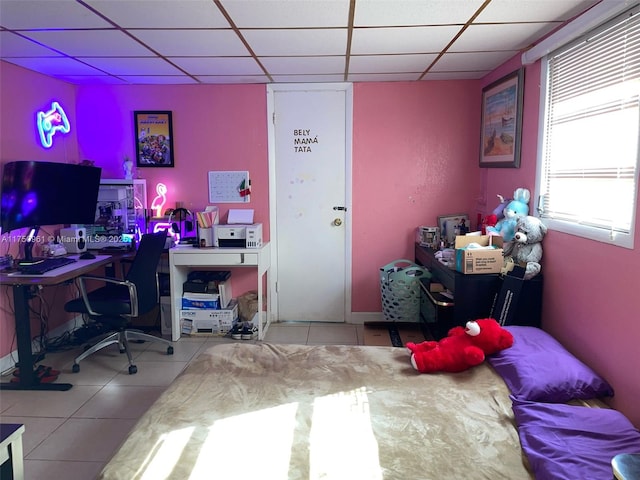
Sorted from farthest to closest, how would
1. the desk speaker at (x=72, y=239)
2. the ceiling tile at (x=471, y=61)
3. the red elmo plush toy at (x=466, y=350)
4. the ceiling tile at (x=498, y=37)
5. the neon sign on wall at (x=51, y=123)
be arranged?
the desk speaker at (x=72, y=239) → the neon sign on wall at (x=51, y=123) → the ceiling tile at (x=471, y=61) → the ceiling tile at (x=498, y=37) → the red elmo plush toy at (x=466, y=350)

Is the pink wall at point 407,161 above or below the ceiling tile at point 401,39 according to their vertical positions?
below

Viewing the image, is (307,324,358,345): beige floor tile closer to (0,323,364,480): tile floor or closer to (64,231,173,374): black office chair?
(0,323,364,480): tile floor

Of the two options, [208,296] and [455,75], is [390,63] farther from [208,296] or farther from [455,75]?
[208,296]

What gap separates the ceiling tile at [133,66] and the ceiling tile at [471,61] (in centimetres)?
212

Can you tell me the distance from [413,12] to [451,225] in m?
2.13

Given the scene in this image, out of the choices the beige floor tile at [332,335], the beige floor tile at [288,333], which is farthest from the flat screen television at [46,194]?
the beige floor tile at [332,335]

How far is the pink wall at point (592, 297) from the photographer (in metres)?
1.97

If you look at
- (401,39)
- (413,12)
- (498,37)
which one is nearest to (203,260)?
(401,39)

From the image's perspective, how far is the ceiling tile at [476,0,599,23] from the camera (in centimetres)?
229

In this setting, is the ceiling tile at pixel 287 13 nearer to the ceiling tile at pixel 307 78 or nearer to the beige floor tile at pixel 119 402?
the ceiling tile at pixel 307 78

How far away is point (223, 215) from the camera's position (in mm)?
4359

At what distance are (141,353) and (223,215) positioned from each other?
145 centimetres

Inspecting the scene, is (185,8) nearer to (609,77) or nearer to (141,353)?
(609,77)

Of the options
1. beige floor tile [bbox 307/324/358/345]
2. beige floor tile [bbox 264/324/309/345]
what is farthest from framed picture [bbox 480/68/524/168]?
beige floor tile [bbox 264/324/309/345]
